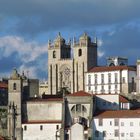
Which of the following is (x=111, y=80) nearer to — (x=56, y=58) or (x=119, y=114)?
(x=56, y=58)

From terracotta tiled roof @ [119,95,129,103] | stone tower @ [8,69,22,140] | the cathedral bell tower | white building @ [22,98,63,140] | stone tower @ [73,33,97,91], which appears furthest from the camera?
the cathedral bell tower

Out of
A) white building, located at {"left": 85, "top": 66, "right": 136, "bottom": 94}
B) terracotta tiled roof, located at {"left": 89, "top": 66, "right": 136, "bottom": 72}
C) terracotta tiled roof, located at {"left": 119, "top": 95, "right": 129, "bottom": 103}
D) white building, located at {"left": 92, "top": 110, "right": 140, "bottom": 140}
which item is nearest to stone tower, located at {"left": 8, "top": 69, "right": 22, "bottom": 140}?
white building, located at {"left": 92, "top": 110, "right": 140, "bottom": 140}

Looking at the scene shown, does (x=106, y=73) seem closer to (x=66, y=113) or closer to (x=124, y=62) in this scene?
(x=124, y=62)

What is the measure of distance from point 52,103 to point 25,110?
450 centimetres

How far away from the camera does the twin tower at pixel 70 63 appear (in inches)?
6501

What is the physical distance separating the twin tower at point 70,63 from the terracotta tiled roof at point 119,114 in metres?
32.4

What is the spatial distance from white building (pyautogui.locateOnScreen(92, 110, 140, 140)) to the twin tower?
112 ft

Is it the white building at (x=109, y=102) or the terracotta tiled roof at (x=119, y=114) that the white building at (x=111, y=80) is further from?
the terracotta tiled roof at (x=119, y=114)

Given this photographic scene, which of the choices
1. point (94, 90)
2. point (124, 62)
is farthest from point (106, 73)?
point (124, 62)

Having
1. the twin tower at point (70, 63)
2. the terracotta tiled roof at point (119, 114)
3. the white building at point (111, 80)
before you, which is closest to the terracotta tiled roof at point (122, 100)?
the terracotta tiled roof at point (119, 114)

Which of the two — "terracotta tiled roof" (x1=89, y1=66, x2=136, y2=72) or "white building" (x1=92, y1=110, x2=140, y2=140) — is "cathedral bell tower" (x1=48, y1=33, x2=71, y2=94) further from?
"white building" (x1=92, y1=110, x2=140, y2=140)

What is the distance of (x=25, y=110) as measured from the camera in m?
134

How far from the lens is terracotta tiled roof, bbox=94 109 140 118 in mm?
128375

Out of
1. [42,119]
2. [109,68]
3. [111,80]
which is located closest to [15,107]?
[42,119]
